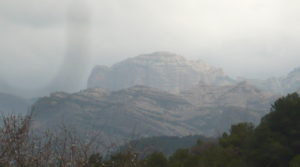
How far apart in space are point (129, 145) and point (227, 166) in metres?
35.7

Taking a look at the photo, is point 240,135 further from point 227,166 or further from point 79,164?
point 79,164

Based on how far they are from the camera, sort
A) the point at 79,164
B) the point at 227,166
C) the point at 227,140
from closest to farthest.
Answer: the point at 79,164 → the point at 227,166 → the point at 227,140

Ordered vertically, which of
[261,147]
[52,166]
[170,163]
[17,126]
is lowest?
[170,163]

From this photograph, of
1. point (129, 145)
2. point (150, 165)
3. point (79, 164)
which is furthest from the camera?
point (150, 165)

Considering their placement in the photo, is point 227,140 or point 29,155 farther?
point 227,140

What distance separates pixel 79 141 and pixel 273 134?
40.2 meters

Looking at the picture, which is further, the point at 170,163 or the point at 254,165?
the point at 170,163

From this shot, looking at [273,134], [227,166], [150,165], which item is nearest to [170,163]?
[150,165]

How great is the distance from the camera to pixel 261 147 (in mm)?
54844

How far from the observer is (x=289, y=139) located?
2099 inches

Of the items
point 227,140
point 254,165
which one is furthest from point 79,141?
point 227,140

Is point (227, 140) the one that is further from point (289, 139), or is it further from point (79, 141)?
point (79, 141)

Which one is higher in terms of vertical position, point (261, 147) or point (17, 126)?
point (17, 126)

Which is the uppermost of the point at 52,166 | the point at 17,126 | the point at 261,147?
the point at 17,126
